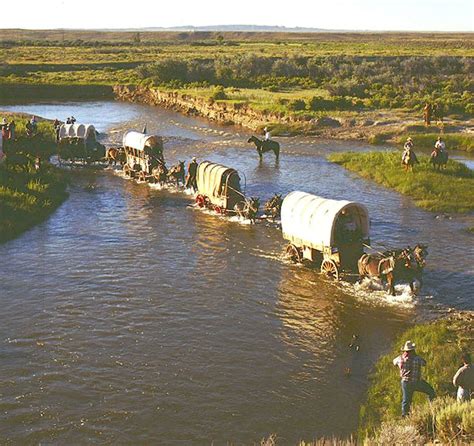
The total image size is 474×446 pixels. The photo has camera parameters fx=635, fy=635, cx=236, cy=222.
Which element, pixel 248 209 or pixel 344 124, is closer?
pixel 248 209

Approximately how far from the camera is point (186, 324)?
704 inches

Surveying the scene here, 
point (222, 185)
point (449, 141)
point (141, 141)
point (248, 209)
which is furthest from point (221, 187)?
point (449, 141)

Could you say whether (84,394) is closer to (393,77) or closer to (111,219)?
(111,219)

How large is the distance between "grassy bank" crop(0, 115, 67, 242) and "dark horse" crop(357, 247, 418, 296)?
1471 centimetres

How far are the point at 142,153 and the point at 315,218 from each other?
17.9 m

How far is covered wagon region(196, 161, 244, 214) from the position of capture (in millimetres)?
28516

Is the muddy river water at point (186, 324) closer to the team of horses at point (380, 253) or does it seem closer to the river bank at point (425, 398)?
the river bank at point (425, 398)

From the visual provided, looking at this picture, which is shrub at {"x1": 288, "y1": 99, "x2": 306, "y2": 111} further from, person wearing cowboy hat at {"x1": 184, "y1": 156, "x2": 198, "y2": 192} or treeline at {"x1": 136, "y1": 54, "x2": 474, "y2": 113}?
person wearing cowboy hat at {"x1": 184, "y1": 156, "x2": 198, "y2": 192}

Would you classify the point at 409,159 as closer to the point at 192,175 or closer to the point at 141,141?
the point at 192,175

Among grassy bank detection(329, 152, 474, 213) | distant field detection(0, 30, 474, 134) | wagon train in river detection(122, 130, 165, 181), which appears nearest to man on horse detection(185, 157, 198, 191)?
wagon train in river detection(122, 130, 165, 181)

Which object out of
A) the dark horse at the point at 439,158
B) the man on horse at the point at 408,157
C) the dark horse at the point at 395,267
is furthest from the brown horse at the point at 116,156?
the dark horse at the point at 395,267

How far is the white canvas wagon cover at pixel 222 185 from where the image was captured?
1121 inches

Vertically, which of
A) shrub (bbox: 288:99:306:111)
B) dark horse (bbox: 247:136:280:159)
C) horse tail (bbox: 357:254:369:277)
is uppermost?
shrub (bbox: 288:99:306:111)

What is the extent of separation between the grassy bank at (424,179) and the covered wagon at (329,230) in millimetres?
10043
